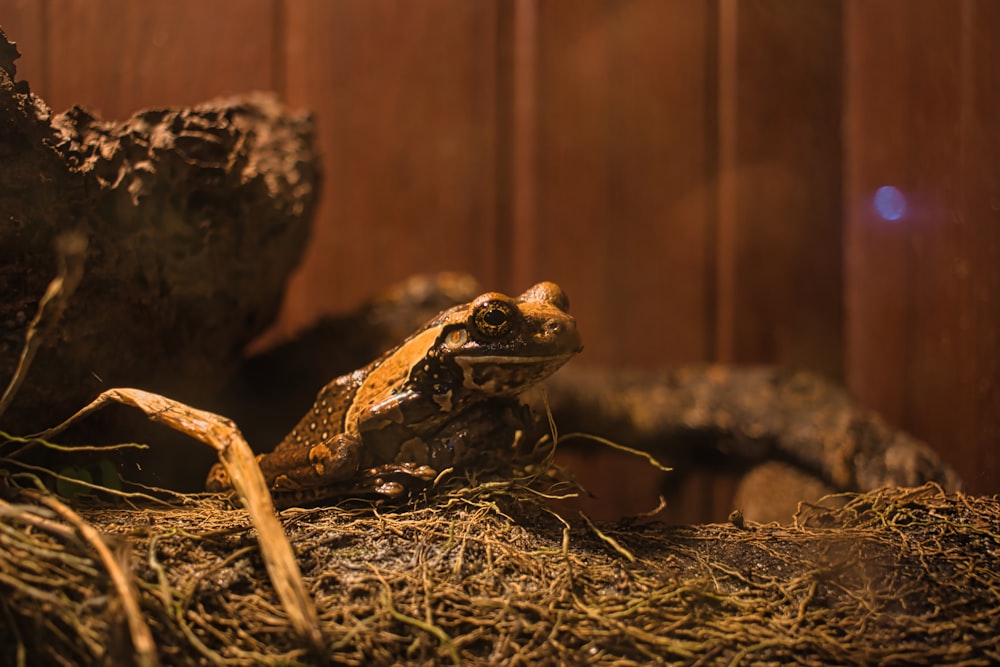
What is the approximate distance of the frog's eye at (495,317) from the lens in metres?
1.33

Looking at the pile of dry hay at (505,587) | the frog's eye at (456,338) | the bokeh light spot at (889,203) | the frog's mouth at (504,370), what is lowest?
the pile of dry hay at (505,587)

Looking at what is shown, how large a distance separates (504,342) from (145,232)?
858 mm

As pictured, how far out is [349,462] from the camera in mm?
1328

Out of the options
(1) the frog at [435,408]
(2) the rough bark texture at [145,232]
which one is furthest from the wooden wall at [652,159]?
(1) the frog at [435,408]

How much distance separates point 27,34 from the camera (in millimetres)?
1542

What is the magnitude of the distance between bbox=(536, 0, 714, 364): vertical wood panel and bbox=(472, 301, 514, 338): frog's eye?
1231 millimetres

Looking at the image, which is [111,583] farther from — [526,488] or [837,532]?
[837,532]

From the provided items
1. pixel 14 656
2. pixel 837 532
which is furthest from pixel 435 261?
pixel 14 656

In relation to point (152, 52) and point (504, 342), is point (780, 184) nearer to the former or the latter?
point (504, 342)

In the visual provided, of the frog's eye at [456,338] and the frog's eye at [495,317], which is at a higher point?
the frog's eye at [495,317]

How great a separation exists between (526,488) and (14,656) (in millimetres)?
819

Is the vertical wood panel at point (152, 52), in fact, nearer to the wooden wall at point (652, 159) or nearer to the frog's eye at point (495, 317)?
the wooden wall at point (652, 159)

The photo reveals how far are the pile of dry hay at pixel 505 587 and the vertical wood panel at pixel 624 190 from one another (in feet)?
4.40

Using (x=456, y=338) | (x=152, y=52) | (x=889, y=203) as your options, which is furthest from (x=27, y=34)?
(x=889, y=203)
